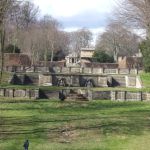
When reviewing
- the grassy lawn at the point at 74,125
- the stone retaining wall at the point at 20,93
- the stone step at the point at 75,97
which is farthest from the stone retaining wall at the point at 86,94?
the grassy lawn at the point at 74,125

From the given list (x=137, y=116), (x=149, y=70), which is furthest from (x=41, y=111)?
(x=149, y=70)

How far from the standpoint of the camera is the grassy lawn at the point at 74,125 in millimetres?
17703

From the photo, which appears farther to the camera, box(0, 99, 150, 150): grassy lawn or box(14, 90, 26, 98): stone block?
box(14, 90, 26, 98): stone block

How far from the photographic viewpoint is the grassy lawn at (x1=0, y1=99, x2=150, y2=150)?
1770cm

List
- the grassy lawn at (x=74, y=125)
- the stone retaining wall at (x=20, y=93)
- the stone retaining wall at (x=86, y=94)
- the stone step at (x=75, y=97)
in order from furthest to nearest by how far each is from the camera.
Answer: the stone step at (x=75, y=97)
the stone retaining wall at (x=86, y=94)
the stone retaining wall at (x=20, y=93)
the grassy lawn at (x=74, y=125)

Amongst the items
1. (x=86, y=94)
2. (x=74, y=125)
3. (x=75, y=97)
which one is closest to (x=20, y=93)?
(x=75, y=97)

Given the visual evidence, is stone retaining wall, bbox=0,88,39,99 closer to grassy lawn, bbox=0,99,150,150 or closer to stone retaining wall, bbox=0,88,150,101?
stone retaining wall, bbox=0,88,150,101

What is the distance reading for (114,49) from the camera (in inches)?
4537

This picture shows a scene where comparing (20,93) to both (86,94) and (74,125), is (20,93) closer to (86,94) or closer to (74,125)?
(86,94)

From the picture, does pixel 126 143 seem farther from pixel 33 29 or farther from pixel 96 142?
pixel 33 29

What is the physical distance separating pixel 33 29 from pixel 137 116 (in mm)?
73419

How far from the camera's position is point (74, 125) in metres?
22.5

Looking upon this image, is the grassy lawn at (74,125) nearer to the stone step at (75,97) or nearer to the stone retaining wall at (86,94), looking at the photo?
the stone retaining wall at (86,94)

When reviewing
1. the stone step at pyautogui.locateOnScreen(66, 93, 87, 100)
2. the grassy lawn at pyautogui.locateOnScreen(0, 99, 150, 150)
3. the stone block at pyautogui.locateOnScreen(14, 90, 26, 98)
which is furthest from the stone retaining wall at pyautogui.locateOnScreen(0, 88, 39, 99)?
the grassy lawn at pyautogui.locateOnScreen(0, 99, 150, 150)
